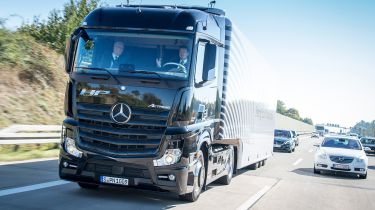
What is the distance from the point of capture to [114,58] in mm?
7895

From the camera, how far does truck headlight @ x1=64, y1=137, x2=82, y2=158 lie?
777 cm

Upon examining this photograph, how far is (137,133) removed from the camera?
7559 millimetres

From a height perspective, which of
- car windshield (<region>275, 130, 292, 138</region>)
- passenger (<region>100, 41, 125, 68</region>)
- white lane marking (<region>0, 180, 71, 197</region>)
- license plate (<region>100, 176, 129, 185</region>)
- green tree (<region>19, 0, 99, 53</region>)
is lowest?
white lane marking (<region>0, 180, 71, 197</region>)

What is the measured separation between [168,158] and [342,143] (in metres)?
12.9

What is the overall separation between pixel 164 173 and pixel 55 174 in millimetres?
4092

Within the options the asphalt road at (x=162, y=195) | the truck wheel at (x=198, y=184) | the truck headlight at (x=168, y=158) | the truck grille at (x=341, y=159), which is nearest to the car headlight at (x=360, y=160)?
the truck grille at (x=341, y=159)

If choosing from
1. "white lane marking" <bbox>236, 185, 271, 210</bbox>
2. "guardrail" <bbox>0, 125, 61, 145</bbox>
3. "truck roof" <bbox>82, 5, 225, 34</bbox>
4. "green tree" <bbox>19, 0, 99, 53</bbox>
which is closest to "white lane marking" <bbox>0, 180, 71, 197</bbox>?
"truck roof" <bbox>82, 5, 225, 34</bbox>

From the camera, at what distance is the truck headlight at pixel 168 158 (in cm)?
759

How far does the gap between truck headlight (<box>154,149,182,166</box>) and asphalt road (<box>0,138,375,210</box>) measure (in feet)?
2.59

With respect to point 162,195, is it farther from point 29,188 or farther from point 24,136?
point 24,136

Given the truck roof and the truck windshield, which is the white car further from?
the truck windshield

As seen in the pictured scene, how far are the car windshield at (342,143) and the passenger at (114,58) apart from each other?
12789 mm

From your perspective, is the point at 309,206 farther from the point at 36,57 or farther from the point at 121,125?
the point at 36,57

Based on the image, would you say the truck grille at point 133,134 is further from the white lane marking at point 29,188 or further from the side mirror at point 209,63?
the white lane marking at point 29,188
